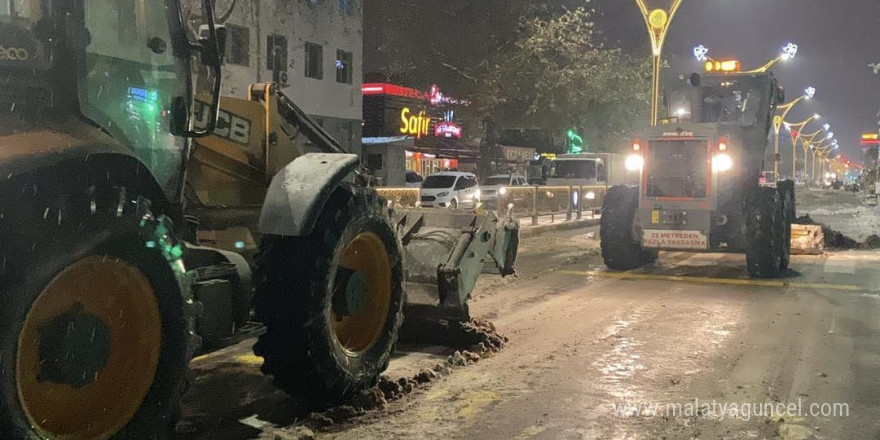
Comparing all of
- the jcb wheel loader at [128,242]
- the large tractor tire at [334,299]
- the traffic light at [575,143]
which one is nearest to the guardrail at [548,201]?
the large tractor tire at [334,299]

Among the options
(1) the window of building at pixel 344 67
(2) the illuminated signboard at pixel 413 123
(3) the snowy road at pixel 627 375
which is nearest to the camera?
(3) the snowy road at pixel 627 375

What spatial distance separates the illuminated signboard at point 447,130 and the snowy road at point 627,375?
101 feet

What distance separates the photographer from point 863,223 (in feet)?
84.1

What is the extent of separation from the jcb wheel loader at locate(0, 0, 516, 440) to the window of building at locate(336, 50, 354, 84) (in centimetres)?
2785

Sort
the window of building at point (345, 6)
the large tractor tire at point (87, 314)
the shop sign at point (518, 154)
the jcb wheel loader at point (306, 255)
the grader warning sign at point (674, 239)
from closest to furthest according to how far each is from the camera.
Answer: the large tractor tire at point (87, 314) → the jcb wheel loader at point (306, 255) → the grader warning sign at point (674, 239) → the window of building at point (345, 6) → the shop sign at point (518, 154)

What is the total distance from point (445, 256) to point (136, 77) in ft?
11.8

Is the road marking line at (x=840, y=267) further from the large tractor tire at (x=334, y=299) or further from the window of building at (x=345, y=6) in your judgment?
the window of building at (x=345, y=6)

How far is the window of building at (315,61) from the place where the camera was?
3059 cm

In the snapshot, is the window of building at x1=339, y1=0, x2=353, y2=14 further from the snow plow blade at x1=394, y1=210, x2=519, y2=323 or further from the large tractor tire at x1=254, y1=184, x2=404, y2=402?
the large tractor tire at x1=254, y1=184, x2=404, y2=402

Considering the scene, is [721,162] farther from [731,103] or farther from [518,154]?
[518,154]

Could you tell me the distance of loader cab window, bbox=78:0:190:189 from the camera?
381 centimetres

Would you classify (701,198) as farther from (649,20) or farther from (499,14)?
(499,14)

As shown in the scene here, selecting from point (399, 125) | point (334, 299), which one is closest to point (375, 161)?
point (399, 125)

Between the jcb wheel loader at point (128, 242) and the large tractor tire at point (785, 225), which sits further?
the large tractor tire at point (785, 225)
